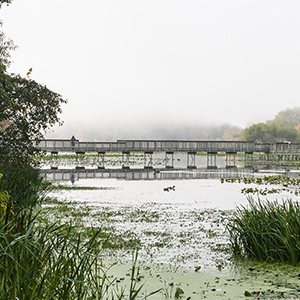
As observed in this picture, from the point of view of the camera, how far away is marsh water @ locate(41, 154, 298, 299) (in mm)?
7613

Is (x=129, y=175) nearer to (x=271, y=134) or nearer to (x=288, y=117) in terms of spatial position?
(x=271, y=134)

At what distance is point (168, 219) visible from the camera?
12078mm

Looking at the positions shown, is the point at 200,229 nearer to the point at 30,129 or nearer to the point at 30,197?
the point at 30,197

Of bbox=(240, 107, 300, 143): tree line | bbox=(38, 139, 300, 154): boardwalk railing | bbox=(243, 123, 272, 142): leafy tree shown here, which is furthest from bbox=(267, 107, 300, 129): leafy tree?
bbox=(38, 139, 300, 154): boardwalk railing

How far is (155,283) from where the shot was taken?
6000 millimetres

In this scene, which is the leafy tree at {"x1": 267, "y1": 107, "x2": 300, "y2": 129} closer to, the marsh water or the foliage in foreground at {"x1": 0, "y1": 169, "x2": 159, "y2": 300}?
the marsh water

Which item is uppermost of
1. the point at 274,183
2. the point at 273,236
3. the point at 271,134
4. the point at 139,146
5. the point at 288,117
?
the point at 288,117

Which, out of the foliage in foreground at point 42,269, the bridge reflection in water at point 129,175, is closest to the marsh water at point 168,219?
the foliage in foreground at point 42,269

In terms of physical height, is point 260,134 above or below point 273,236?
above

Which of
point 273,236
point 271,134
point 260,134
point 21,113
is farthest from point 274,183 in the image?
point 260,134

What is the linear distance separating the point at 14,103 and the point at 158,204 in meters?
6.42

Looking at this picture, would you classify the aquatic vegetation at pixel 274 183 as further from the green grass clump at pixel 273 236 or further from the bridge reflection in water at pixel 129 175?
the green grass clump at pixel 273 236

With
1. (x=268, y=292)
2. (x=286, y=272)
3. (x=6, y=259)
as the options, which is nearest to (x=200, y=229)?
(x=286, y=272)

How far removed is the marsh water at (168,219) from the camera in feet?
25.0
